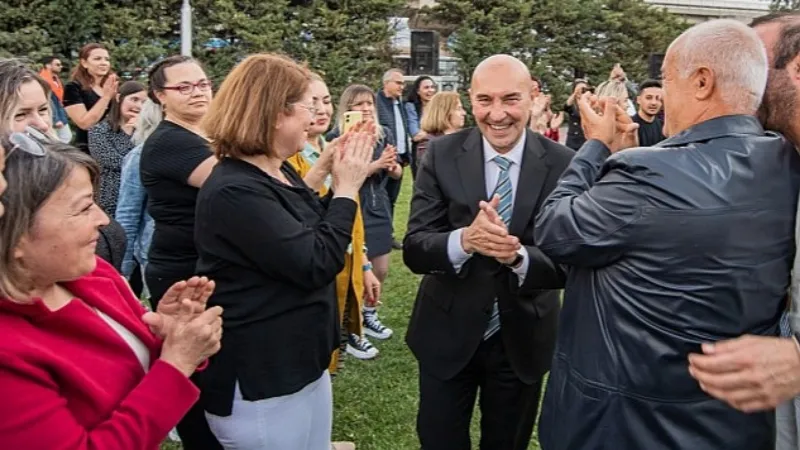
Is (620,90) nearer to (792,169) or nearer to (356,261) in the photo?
(356,261)

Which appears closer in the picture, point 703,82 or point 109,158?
point 703,82

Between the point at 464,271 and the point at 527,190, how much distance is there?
0.39 m

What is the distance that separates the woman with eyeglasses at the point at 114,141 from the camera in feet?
15.9

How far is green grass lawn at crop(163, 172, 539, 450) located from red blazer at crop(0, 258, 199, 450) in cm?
235

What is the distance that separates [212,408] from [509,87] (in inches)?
62.9

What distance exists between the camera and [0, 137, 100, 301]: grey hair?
1550mm

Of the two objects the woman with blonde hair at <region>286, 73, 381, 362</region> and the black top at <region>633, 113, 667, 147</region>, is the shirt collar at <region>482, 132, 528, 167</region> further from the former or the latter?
the black top at <region>633, 113, 667, 147</region>

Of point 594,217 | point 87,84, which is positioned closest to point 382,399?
point 594,217

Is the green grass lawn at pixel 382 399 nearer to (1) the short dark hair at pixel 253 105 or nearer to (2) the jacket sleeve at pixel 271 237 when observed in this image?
(2) the jacket sleeve at pixel 271 237

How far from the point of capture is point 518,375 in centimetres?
277

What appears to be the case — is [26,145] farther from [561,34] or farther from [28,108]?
[561,34]

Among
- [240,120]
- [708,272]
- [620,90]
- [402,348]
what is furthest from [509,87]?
[620,90]

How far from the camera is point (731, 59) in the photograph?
177cm

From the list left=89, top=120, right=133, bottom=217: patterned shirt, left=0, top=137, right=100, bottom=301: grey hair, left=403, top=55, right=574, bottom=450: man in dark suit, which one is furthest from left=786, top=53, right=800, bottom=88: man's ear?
left=89, top=120, right=133, bottom=217: patterned shirt
